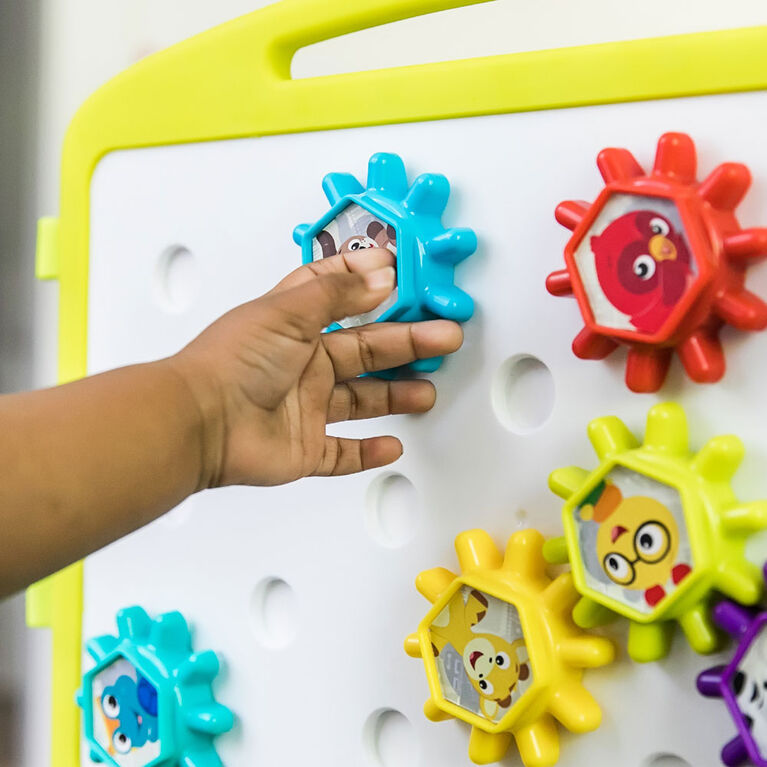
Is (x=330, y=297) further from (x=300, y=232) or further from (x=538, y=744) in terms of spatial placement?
(x=538, y=744)

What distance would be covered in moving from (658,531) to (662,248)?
0.35ft

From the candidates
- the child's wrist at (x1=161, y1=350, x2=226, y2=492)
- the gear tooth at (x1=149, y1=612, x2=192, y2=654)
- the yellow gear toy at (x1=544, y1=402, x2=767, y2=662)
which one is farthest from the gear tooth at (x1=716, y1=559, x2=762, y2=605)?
the gear tooth at (x1=149, y1=612, x2=192, y2=654)

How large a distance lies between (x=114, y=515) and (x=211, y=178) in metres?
0.24

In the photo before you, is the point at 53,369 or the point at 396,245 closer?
the point at 396,245

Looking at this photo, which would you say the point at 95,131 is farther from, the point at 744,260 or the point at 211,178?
the point at 744,260

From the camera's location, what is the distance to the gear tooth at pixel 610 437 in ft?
1.30

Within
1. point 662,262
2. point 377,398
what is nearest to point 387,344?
point 377,398

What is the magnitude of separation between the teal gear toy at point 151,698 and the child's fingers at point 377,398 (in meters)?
0.17

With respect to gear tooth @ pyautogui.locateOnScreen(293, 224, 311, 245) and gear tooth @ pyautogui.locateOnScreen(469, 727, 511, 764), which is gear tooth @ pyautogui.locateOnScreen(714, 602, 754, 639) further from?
gear tooth @ pyautogui.locateOnScreen(293, 224, 311, 245)

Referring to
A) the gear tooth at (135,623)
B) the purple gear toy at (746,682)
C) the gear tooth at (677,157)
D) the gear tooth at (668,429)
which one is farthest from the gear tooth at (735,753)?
the gear tooth at (135,623)

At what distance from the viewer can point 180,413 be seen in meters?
0.40

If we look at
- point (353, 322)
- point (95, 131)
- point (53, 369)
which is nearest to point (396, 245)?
point (353, 322)

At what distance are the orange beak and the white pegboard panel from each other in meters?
0.03

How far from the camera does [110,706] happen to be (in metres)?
0.56
